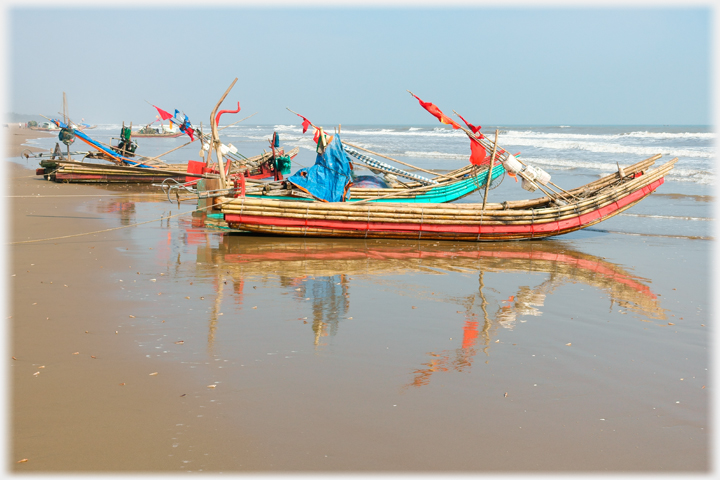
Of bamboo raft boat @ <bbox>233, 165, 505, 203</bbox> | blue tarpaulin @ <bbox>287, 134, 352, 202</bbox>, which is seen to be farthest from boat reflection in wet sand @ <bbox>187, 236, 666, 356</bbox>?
bamboo raft boat @ <bbox>233, 165, 505, 203</bbox>

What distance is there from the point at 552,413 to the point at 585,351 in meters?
1.75

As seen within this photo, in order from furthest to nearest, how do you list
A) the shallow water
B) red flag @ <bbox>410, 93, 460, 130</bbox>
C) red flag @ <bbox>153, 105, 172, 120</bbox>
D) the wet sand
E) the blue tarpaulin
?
red flag @ <bbox>153, 105, 172, 120</bbox>
the blue tarpaulin
red flag @ <bbox>410, 93, 460, 130</bbox>
the shallow water
the wet sand

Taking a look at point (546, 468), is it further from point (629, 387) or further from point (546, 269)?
point (546, 269)

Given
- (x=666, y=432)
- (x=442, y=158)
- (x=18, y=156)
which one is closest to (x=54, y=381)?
(x=666, y=432)

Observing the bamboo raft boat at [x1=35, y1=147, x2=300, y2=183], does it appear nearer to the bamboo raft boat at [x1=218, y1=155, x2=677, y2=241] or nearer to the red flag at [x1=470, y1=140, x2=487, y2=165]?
the bamboo raft boat at [x1=218, y1=155, x2=677, y2=241]

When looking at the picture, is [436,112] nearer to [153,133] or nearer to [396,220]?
[396,220]

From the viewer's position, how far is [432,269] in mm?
10625

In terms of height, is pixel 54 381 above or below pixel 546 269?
below

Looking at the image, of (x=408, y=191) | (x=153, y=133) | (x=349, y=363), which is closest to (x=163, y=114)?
(x=408, y=191)

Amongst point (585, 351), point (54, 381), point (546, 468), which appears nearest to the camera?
point (546, 468)

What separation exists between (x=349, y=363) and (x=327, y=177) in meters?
7.87

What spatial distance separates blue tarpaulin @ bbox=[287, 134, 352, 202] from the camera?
1338cm

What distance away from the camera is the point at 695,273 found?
34.9 ft

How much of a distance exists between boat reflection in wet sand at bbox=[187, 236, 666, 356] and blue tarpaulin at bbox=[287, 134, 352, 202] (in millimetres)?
1219
